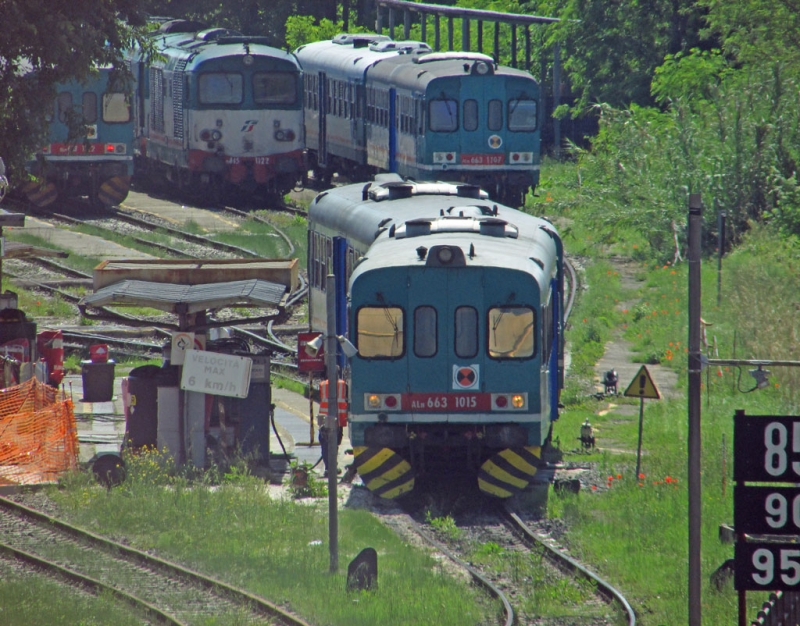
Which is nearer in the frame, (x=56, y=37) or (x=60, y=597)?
(x=60, y=597)

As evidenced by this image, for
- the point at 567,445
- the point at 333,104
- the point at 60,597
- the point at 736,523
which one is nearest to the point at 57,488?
the point at 60,597

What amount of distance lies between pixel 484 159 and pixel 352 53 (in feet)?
24.4

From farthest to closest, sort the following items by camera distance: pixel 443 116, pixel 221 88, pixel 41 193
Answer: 1. pixel 41 193
2. pixel 221 88
3. pixel 443 116

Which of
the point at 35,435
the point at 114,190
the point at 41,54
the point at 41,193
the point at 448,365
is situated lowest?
the point at 35,435

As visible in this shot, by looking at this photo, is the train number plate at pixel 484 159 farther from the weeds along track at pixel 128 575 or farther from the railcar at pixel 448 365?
the weeds along track at pixel 128 575

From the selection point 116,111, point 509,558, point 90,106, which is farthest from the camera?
point 116,111

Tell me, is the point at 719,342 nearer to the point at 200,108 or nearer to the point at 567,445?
the point at 567,445

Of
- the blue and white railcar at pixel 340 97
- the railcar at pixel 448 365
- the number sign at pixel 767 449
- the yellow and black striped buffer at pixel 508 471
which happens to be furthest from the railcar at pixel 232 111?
the number sign at pixel 767 449

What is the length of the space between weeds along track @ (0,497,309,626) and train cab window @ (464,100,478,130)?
59.9 ft

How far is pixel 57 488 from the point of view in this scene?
15.6m

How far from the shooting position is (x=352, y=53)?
3709 cm

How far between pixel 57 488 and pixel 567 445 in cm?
640

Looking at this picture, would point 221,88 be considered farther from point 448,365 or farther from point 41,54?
point 448,365

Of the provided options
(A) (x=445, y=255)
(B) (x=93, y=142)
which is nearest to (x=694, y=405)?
(A) (x=445, y=255)
